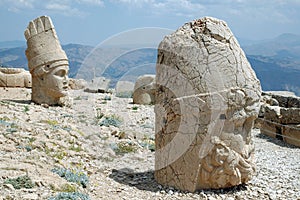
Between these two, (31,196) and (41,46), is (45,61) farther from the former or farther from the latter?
(31,196)

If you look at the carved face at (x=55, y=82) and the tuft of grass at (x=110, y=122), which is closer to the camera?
the tuft of grass at (x=110, y=122)

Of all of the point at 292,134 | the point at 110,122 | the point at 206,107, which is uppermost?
the point at 206,107

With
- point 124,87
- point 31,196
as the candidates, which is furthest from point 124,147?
point 124,87

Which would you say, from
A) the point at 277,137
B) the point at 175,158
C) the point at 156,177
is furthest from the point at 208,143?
the point at 277,137

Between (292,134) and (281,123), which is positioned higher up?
(281,123)

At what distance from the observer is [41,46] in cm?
1102

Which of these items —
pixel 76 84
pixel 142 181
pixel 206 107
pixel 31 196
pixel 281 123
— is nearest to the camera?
pixel 31 196

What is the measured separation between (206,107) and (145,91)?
29.9 ft

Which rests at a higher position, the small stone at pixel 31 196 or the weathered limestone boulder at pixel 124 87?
the weathered limestone boulder at pixel 124 87

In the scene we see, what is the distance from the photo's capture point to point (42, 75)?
1110cm

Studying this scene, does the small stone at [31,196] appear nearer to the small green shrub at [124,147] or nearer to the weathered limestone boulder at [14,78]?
the small green shrub at [124,147]

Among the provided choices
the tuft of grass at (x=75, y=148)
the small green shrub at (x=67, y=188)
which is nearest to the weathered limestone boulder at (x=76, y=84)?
the tuft of grass at (x=75, y=148)

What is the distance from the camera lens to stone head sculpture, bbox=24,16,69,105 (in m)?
11.0

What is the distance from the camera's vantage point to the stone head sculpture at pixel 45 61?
11.0m
